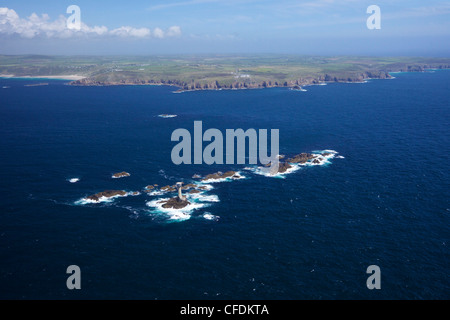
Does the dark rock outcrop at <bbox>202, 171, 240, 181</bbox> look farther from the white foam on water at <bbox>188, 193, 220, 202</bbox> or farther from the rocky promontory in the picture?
the white foam on water at <bbox>188, 193, 220, 202</bbox>

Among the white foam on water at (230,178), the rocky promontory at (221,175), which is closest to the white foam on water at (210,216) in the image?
the white foam on water at (230,178)

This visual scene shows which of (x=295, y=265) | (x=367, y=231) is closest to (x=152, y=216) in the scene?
(x=295, y=265)

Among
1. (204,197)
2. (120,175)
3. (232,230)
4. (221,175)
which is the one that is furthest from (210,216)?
(120,175)

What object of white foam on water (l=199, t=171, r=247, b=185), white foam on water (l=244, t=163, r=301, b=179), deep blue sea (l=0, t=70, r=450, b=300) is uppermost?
white foam on water (l=244, t=163, r=301, b=179)

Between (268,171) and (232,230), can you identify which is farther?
(268,171)

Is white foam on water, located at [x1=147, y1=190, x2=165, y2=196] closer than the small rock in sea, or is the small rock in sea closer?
white foam on water, located at [x1=147, y1=190, x2=165, y2=196]

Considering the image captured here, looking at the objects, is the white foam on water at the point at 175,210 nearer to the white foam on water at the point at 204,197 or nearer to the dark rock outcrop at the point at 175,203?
the dark rock outcrop at the point at 175,203

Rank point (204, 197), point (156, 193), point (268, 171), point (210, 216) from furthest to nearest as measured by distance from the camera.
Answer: point (268, 171), point (156, 193), point (204, 197), point (210, 216)

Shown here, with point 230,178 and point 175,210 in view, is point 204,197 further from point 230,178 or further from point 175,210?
point 230,178

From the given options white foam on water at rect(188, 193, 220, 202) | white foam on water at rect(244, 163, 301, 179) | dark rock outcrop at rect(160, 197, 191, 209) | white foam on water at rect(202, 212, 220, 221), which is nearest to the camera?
white foam on water at rect(202, 212, 220, 221)

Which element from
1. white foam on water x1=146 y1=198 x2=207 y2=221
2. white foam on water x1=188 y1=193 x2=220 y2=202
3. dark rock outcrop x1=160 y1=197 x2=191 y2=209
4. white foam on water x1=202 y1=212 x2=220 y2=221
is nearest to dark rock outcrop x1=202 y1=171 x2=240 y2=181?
white foam on water x1=188 y1=193 x2=220 y2=202

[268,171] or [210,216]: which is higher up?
[268,171]
